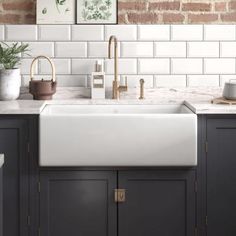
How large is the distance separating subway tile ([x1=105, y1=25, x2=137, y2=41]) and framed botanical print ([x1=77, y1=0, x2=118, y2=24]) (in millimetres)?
42

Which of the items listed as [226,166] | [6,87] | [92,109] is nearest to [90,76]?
[92,109]

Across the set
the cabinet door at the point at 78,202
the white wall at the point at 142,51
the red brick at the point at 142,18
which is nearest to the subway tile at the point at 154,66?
the white wall at the point at 142,51

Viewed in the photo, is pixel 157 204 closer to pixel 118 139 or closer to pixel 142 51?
pixel 118 139

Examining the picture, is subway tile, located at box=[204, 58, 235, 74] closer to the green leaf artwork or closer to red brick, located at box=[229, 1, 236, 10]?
red brick, located at box=[229, 1, 236, 10]

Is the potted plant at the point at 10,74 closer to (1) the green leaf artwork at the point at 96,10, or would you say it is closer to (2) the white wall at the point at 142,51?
(2) the white wall at the point at 142,51

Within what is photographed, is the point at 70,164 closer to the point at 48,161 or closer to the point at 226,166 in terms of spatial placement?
the point at 48,161

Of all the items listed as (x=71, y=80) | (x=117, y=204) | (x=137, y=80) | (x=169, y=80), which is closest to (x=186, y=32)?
(x=169, y=80)

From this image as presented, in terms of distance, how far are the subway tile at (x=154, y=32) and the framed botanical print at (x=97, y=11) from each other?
199 millimetres

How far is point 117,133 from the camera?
3703 mm

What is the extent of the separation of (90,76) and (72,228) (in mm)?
1171

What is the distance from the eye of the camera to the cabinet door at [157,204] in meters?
3.78

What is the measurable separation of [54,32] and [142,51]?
24.6 inches

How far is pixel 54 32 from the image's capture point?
175 inches

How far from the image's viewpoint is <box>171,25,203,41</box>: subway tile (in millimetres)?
4434
